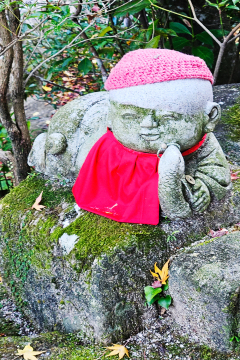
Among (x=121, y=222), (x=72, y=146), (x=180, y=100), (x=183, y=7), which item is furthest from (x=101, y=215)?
(x=183, y=7)

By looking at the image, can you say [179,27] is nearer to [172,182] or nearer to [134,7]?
[134,7]

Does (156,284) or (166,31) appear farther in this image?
(166,31)

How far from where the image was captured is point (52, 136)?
2758mm

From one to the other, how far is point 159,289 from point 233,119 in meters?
2.31

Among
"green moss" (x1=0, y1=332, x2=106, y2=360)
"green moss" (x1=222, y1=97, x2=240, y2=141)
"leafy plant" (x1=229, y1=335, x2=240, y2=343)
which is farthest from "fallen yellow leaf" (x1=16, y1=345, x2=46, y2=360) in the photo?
"green moss" (x1=222, y1=97, x2=240, y2=141)

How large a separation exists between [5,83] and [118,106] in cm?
148

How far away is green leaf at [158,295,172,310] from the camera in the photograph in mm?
2111

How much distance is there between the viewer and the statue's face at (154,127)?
80.0 inches

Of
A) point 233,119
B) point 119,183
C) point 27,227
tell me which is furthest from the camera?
point 233,119

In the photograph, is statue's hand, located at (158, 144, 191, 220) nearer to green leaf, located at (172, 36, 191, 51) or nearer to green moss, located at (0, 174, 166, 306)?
green moss, located at (0, 174, 166, 306)

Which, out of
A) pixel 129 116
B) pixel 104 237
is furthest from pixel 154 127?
pixel 104 237

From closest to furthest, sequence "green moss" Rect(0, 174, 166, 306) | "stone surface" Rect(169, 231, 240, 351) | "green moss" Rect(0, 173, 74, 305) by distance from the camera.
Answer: "stone surface" Rect(169, 231, 240, 351)
"green moss" Rect(0, 174, 166, 306)
"green moss" Rect(0, 173, 74, 305)

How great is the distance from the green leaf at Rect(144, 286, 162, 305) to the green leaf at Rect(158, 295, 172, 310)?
0.23 ft

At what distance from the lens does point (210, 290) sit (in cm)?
183
